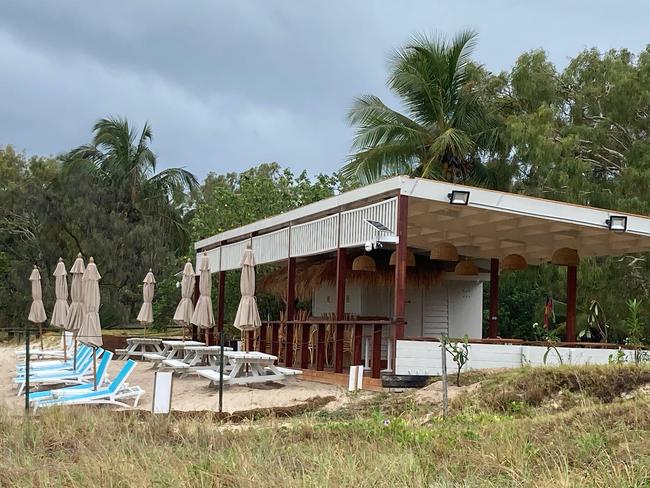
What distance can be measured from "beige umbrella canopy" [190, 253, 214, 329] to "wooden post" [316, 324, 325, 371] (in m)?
2.56

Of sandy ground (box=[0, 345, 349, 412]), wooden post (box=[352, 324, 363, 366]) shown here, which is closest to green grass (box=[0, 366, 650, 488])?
sandy ground (box=[0, 345, 349, 412])

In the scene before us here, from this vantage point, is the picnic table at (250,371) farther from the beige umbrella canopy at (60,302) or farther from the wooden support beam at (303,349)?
the beige umbrella canopy at (60,302)

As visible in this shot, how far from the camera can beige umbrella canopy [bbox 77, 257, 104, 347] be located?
15.0 metres

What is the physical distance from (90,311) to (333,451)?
35.3 ft

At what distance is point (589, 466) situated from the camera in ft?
17.7

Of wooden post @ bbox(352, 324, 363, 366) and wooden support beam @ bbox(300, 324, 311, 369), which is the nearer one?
wooden post @ bbox(352, 324, 363, 366)

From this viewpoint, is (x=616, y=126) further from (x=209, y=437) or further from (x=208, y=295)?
(x=209, y=437)

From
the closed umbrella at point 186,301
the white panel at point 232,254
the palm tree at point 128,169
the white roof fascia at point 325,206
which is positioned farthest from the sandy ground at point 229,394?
the palm tree at point 128,169

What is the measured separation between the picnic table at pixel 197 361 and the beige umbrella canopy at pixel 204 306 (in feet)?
2.21

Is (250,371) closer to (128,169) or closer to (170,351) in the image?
(170,351)

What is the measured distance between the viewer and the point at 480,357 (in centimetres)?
1302

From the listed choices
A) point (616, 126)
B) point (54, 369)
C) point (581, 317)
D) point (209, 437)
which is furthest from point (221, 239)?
point (209, 437)

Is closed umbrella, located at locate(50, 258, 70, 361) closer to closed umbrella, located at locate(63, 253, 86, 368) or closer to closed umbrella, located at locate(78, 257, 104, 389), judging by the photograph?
closed umbrella, located at locate(63, 253, 86, 368)

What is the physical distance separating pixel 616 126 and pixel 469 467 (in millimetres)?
20798
